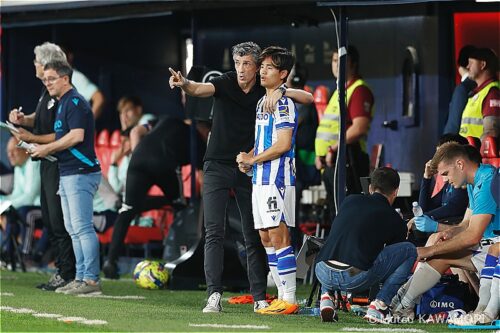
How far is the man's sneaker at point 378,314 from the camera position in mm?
9562

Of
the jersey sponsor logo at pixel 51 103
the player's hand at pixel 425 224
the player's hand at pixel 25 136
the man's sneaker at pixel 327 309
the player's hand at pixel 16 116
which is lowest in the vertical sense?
the man's sneaker at pixel 327 309

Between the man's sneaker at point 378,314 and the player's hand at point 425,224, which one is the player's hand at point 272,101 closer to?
the player's hand at point 425,224

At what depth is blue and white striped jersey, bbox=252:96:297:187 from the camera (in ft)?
33.3

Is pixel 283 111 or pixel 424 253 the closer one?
pixel 424 253

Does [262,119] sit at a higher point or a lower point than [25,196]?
higher

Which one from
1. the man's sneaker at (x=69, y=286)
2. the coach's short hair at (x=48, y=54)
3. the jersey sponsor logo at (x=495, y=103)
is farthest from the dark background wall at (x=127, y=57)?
the jersey sponsor logo at (x=495, y=103)

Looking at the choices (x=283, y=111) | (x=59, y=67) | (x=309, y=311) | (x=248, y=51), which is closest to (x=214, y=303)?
(x=309, y=311)

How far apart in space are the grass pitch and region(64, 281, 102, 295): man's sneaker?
12 cm

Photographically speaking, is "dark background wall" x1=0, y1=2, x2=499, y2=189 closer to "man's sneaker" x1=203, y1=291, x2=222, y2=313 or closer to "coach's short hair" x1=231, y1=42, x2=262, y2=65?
"coach's short hair" x1=231, y1=42, x2=262, y2=65

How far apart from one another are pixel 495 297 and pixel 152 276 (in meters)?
4.72

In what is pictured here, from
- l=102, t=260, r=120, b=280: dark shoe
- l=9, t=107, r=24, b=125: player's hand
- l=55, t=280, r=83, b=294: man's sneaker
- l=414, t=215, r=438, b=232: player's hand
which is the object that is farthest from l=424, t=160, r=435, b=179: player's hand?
l=102, t=260, r=120, b=280: dark shoe

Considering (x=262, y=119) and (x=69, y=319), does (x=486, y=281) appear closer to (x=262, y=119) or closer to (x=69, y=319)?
(x=262, y=119)

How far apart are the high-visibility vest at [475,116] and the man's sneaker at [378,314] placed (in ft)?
10.9

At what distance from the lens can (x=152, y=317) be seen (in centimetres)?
983
